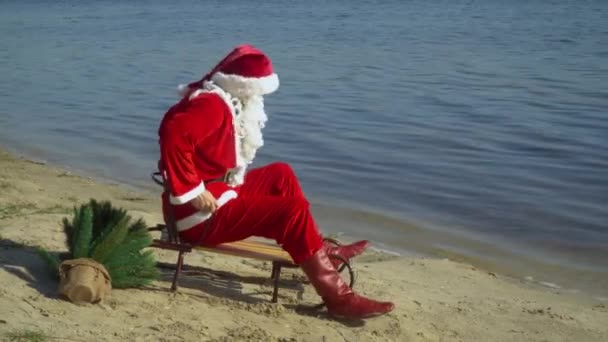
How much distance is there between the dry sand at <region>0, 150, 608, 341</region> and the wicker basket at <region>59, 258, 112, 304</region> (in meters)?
0.05

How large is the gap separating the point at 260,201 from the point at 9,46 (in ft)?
65.5

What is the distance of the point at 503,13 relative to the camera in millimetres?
30453

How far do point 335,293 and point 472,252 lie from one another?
2.98 meters

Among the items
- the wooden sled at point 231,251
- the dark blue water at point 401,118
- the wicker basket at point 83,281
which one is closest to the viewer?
the wicker basket at point 83,281

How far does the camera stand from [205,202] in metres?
4.68

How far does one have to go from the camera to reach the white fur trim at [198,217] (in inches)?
187

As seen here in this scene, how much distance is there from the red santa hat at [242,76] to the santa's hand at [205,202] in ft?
1.91

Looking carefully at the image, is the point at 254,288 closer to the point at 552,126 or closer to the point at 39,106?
the point at 552,126

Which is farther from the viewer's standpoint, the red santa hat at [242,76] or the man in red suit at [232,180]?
the red santa hat at [242,76]

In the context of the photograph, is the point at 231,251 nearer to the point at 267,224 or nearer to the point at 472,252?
the point at 267,224

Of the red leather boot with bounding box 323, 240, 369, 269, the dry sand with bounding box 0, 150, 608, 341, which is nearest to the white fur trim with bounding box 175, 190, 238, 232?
the dry sand with bounding box 0, 150, 608, 341

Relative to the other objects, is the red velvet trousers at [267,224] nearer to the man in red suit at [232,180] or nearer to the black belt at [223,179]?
the man in red suit at [232,180]

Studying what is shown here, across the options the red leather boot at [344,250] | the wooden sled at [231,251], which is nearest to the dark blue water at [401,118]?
the red leather boot at [344,250]

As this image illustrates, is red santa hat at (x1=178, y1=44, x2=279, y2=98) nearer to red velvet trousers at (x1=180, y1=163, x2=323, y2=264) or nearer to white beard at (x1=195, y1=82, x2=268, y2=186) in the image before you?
white beard at (x1=195, y1=82, x2=268, y2=186)
